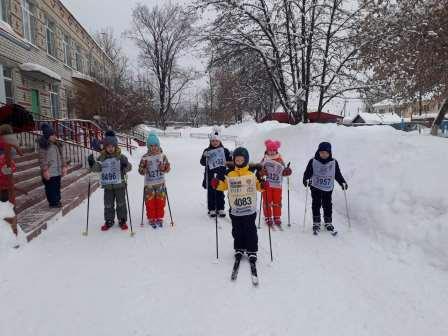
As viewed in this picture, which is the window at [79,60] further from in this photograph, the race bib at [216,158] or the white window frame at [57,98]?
the race bib at [216,158]

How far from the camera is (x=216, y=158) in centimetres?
698

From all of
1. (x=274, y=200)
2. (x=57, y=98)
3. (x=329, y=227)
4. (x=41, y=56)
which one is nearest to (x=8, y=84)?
(x=41, y=56)

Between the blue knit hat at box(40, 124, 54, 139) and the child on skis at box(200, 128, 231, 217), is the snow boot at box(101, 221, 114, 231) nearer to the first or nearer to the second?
the child on skis at box(200, 128, 231, 217)

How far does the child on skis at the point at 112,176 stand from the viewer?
611 centimetres

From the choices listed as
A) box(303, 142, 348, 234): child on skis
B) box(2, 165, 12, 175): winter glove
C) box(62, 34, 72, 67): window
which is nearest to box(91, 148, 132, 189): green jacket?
box(2, 165, 12, 175): winter glove

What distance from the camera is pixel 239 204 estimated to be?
4.75 m

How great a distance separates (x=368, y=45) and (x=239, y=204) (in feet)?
34.2

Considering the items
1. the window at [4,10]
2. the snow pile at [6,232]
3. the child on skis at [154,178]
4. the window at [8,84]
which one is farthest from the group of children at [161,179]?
the window at [4,10]

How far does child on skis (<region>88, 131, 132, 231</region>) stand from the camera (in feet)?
20.0

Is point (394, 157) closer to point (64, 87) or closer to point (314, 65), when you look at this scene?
point (314, 65)

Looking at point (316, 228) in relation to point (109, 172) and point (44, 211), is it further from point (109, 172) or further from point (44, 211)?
point (44, 211)

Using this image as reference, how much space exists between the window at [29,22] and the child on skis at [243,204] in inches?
610

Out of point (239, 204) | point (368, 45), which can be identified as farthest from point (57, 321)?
point (368, 45)

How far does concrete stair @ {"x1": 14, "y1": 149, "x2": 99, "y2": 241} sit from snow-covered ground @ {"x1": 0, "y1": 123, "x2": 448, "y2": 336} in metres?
0.27
